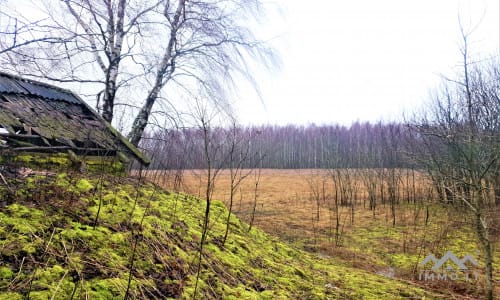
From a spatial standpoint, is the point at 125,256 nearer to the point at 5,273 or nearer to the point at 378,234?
the point at 5,273

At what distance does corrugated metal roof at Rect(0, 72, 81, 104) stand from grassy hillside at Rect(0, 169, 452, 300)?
2.16 meters

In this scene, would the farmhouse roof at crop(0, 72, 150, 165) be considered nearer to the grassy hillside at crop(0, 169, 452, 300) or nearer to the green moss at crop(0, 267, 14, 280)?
the grassy hillside at crop(0, 169, 452, 300)

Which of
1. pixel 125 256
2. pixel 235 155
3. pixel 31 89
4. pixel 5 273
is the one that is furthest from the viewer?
pixel 235 155

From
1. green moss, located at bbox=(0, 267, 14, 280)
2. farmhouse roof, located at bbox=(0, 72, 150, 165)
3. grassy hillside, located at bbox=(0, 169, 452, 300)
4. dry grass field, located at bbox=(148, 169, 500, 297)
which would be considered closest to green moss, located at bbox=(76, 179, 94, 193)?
grassy hillside, located at bbox=(0, 169, 452, 300)

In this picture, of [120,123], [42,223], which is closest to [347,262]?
[42,223]

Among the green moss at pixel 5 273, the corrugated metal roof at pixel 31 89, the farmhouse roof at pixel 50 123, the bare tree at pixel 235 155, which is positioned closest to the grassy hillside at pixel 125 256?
the green moss at pixel 5 273

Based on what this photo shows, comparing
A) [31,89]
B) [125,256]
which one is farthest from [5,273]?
[31,89]

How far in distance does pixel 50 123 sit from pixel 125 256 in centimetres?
346

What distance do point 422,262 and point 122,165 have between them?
636cm

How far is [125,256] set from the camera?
2.42 metres

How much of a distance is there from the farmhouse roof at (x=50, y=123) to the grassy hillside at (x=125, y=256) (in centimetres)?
90

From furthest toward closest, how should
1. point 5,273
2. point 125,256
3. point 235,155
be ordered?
point 235,155, point 125,256, point 5,273

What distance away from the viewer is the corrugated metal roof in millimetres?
4809

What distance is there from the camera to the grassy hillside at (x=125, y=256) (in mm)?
1913
